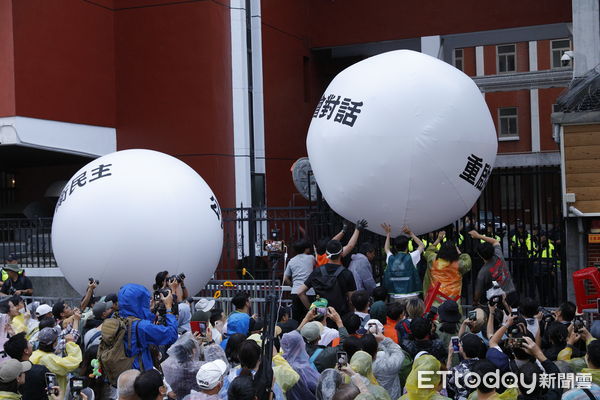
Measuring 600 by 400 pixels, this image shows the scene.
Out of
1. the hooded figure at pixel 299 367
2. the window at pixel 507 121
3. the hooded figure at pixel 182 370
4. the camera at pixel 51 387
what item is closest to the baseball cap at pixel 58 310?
the camera at pixel 51 387

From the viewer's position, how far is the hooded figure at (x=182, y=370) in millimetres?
5516

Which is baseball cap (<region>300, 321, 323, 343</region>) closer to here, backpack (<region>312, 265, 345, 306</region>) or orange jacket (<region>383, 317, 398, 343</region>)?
→ orange jacket (<region>383, 317, 398, 343</region>)

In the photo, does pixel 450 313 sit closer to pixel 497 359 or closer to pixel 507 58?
pixel 497 359

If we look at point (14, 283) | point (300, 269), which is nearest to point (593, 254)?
point (300, 269)

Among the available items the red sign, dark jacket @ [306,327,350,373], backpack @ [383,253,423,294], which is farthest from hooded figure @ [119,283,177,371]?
the red sign

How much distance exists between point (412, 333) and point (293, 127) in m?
16.1

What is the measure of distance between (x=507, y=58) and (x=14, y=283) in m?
30.6

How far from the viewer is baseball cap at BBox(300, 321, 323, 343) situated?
6312 mm

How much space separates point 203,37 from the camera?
61.9ft

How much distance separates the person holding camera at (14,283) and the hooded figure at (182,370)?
24.6 feet

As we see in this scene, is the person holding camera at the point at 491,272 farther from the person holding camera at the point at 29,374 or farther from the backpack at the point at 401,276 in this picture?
the person holding camera at the point at 29,374

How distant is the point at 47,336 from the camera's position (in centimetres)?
629

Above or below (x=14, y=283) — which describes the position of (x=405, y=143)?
above

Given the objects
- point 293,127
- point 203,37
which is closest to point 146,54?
point 203,37
